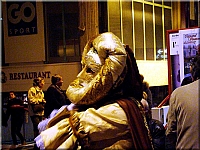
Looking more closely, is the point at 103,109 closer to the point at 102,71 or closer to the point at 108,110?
the point at 108,110

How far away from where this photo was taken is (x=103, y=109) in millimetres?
2066

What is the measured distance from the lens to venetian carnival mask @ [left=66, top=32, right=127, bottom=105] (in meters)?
2.09

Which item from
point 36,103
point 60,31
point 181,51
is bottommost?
point 36,103

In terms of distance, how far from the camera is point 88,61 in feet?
7.27

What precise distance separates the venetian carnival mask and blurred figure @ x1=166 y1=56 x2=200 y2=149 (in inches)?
21.0

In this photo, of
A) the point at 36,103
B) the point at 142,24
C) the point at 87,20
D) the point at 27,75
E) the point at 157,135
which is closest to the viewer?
the point at 157,135

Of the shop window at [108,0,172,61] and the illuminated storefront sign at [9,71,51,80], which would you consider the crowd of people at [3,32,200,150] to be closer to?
the shop window at [108,0,172,61]

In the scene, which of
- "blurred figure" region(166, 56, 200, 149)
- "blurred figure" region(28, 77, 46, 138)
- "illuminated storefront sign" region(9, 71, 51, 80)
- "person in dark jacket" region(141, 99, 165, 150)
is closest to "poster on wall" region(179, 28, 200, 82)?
"person in dark jacket" region(141, 99, 165, 150)

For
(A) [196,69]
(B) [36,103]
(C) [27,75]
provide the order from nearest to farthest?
(A) [196,69] → (B) [36,103] → (C) [27,75]

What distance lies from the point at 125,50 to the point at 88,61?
238 millimetres

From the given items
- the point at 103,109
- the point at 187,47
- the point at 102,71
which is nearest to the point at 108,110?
the point at 103,109

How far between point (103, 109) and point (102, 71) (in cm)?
22

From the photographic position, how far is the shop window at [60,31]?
33.6ft

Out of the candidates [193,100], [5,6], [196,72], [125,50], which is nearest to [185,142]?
[193,100]
